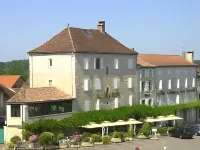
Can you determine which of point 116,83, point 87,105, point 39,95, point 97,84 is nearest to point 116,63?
point 116,83

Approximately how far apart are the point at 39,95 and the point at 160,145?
49.0 ft

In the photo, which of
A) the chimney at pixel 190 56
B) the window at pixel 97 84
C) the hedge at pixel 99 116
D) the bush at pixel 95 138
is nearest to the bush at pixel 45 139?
the hedge at pixel 99 116

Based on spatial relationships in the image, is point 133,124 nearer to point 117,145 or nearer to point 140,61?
point 117,145

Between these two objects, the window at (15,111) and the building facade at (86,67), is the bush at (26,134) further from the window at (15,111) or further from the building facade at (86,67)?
the building facade at (86,67)

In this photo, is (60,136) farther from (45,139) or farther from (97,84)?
(97,84)

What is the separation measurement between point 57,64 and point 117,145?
1342 centimetres

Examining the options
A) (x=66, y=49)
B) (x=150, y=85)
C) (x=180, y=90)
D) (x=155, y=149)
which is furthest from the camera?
(x=180, y=90)

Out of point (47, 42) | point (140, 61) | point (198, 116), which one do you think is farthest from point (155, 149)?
point (198, 116)

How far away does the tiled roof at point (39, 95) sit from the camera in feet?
164

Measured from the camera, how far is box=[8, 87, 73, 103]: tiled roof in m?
50.0

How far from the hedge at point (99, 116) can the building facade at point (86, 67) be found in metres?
1.85

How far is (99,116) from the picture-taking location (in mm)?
56188

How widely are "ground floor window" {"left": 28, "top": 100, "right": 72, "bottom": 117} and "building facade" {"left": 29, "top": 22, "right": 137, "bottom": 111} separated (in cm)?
144

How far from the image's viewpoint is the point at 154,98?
71750 mm
